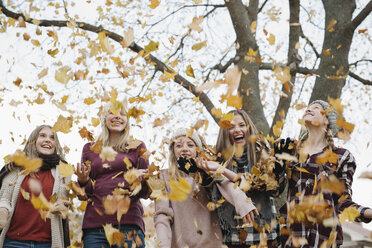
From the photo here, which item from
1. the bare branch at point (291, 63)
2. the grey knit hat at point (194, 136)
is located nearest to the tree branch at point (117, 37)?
the bare branch at point (291, 63)

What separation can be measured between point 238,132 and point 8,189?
197 cm

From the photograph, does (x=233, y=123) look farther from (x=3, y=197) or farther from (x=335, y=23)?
(x=335, y=23)

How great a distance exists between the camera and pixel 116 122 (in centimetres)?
328

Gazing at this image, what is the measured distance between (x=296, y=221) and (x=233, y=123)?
0.96 meters

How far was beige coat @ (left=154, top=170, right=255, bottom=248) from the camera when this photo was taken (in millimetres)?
2795

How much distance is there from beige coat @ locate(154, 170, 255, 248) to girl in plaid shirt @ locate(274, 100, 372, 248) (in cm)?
41

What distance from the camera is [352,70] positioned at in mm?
7086

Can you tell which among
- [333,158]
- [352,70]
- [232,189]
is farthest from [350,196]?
[352,70]

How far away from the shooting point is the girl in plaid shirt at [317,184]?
2467 mm

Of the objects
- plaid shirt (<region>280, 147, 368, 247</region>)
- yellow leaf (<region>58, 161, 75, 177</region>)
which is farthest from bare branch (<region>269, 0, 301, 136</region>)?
yellow leaf (<region>58, 161, 75, 177</region>)

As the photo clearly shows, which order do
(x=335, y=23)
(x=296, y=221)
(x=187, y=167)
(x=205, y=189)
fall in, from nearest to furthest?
(x=296, y=221) < (x=187, y=167) < (x=205, y=189) < (x=335, y=23)

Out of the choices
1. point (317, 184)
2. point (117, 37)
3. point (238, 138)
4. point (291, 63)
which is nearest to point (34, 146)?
point (238, 138)

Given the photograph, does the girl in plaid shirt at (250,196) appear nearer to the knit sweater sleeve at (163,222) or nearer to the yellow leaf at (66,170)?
the knit sweater sleeve at (163,222)

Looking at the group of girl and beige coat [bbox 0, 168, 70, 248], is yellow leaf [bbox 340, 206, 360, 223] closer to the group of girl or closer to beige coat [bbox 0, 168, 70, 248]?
the group of girl
